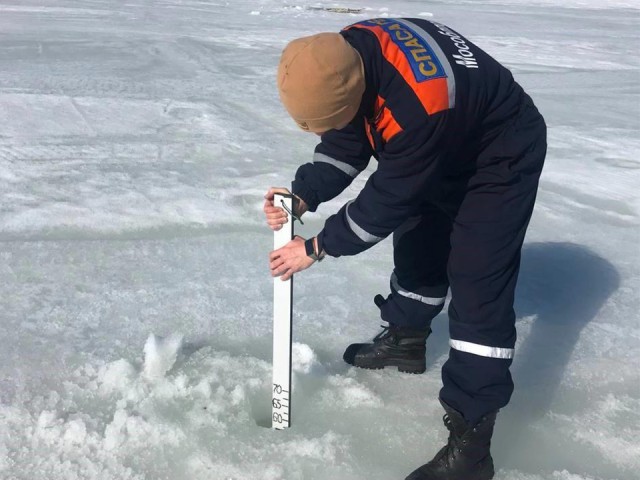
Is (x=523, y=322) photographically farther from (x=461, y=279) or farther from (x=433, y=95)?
(x=433, y=95)

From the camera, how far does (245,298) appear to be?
105 inches

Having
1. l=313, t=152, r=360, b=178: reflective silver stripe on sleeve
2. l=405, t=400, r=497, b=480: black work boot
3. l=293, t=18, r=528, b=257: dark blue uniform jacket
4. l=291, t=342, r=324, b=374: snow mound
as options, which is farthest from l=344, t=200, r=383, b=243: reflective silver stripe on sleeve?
l=291, t=342, r=324, b=374: snow mound

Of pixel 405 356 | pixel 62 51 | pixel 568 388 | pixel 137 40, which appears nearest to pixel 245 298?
pixel 405 356

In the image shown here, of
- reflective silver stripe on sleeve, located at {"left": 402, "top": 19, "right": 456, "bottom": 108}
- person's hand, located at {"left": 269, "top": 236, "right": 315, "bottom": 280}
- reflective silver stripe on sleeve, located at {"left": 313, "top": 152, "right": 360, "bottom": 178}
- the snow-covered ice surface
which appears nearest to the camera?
reflective silver stripe on sleeve, located at {"left": 402, "top": 19, "right": 456, "bottom": 108}

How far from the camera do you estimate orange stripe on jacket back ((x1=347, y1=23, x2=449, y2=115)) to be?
159 cm

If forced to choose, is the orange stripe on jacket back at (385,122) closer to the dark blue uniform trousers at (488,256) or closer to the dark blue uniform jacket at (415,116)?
the dark blue uniform jacket at (415,116)

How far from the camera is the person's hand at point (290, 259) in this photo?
5.86ft

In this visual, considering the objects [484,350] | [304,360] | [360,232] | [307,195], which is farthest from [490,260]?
[304,360]

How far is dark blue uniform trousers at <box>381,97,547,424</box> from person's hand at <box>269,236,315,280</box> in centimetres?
41

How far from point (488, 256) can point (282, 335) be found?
1.94 feet

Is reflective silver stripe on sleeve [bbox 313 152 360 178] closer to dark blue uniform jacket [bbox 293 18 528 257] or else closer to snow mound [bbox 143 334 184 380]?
dark blue uniform jacket [bbox 293 18 528 257]

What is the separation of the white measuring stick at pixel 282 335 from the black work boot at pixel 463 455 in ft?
1.29

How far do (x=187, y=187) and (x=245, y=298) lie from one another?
1149 millimetres

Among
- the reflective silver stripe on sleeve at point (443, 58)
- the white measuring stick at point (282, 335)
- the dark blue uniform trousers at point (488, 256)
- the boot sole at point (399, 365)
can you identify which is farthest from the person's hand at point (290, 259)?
the boot sole at point (399, 365)
